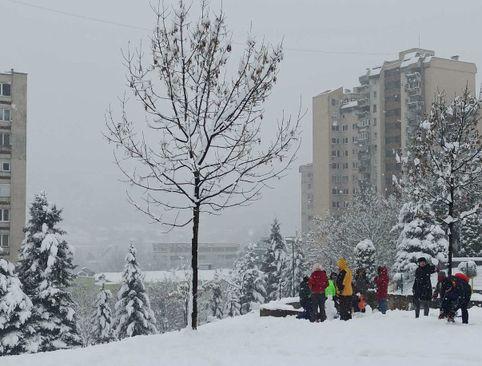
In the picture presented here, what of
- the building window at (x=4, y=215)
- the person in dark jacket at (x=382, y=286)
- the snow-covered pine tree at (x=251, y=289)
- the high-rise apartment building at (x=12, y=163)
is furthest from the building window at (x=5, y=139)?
the person in dark jacket at (x=382, y=286)

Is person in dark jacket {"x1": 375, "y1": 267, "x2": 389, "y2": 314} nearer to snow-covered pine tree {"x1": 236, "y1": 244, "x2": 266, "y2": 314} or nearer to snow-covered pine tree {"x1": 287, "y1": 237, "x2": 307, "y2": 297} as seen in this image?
snow-covered pine tree {"x1": 287, "y1": 237, "x2": 307, "y2": 297}

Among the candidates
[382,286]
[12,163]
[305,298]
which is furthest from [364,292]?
[12,163]

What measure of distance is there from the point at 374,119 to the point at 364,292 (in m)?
86.9

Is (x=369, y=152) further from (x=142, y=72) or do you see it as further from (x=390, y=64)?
(x=142, y=72)

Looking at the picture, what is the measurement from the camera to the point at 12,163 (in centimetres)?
6638

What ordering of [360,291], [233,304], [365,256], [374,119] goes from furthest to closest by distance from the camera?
[374,119] → [233,304] → [365,256] → [360,291]

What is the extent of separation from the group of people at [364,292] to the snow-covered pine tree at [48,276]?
55.1ft

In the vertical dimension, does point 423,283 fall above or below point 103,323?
above

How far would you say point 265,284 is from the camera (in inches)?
2461

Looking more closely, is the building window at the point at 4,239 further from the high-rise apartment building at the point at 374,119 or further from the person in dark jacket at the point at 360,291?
the person in dark jacket at the point at 360,291

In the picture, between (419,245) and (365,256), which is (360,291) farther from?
(419,245)

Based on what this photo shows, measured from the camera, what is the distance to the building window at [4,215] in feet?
214

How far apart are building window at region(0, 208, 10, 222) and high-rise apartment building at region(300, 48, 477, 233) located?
39.2m

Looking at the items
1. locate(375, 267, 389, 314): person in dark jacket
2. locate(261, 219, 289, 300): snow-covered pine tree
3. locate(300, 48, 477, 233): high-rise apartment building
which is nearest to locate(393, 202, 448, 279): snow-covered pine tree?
locate(375, 267, 389, 314): person in dark jacket
